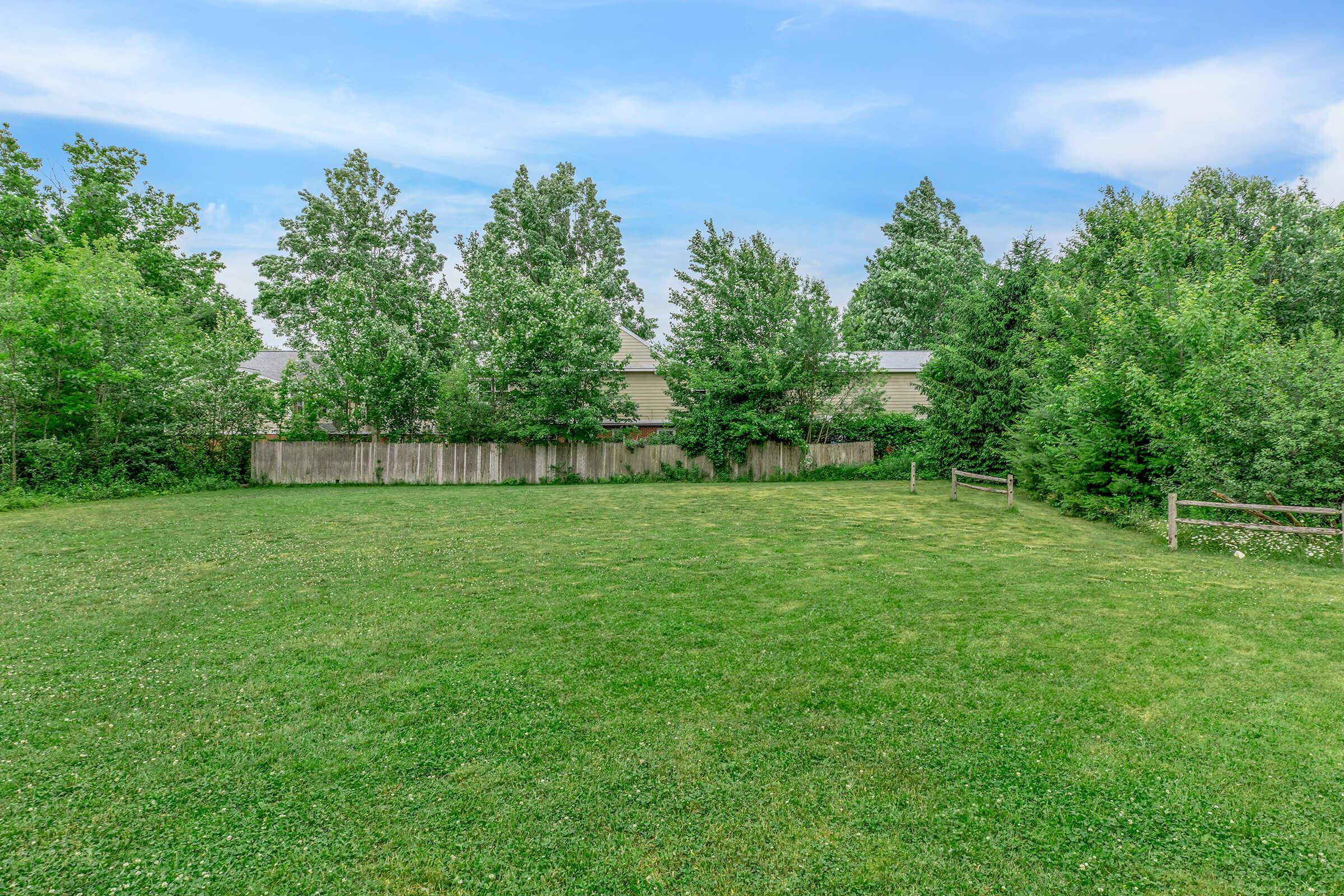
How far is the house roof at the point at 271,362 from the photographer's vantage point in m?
31.1

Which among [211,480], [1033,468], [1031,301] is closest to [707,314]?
[1031,301]

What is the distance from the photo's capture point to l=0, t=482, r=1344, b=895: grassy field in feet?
9.57

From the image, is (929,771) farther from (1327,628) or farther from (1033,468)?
(1033,468)

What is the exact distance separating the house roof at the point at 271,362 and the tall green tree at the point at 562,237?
37.2 feet

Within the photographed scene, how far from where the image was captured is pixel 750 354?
23891 mm

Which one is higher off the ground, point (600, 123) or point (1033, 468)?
point (600, 123)

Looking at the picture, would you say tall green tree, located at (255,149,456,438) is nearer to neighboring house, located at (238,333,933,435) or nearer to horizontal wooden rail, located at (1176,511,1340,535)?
neighboring house, located at (238,333,933,435)

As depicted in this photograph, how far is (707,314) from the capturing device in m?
24.5

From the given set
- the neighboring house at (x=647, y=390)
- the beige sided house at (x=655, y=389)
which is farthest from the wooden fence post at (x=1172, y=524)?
the neighboring house at (x=647, y=390)

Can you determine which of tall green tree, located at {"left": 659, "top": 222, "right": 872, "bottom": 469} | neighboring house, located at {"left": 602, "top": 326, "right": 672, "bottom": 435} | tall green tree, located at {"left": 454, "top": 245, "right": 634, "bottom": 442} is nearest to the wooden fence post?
tall green tree, located at {"left": 659, "top": 222, "right": 872, "bottom": 469}

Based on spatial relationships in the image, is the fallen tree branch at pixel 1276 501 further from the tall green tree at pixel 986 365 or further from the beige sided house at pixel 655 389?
the beige sided house at pixel 655 389

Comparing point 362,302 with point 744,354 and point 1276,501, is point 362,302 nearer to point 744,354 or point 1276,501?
point 744,354

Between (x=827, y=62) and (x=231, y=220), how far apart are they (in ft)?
52.1

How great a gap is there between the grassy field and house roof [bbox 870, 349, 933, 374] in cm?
2188
